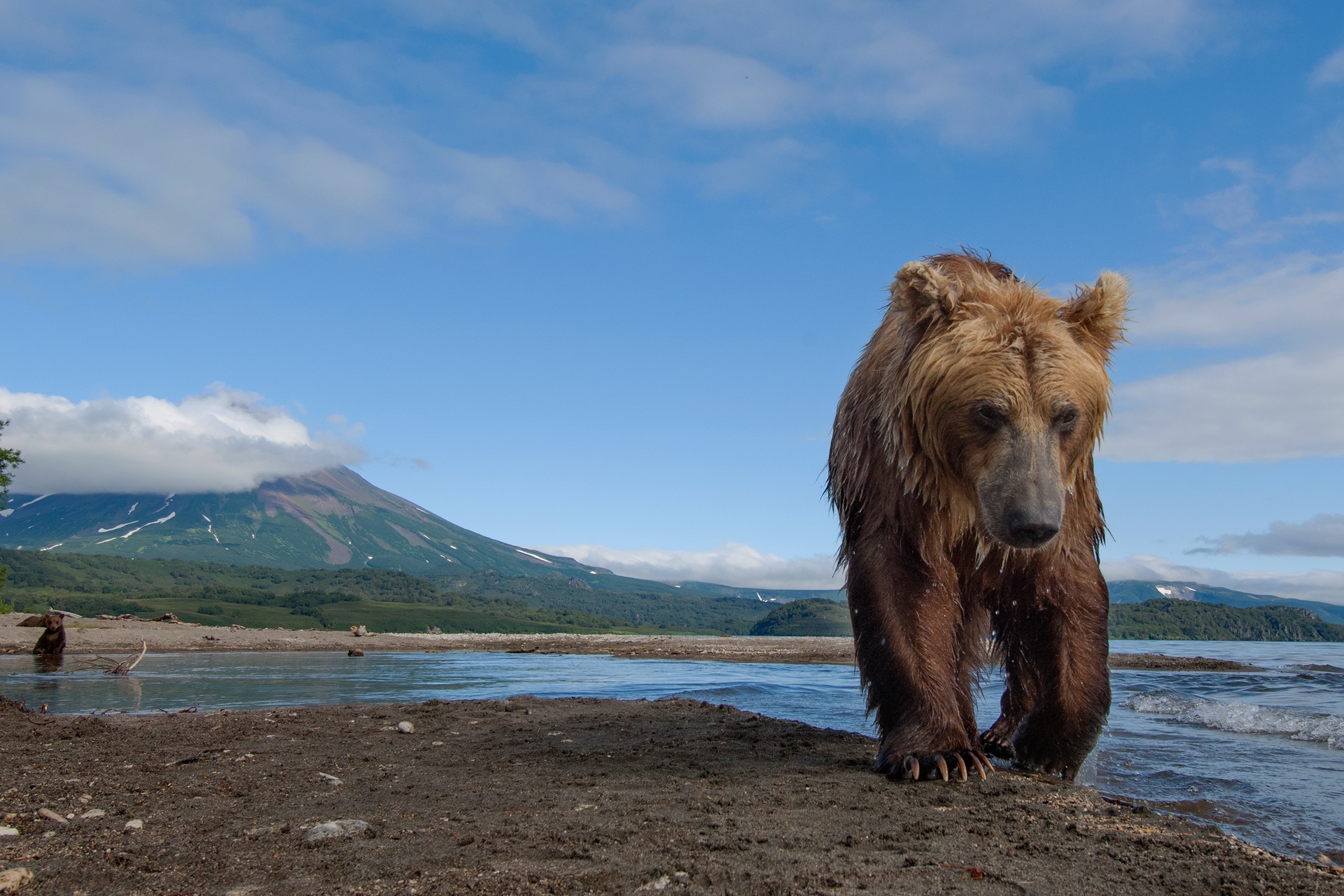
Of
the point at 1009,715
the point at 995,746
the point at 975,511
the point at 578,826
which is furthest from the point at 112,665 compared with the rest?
the point at 975,511

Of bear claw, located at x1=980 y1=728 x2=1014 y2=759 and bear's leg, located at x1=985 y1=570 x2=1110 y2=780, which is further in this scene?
bear claw, located at x1=980 y1=728 x2=1014 y2=759

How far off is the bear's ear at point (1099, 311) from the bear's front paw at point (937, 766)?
2496 millimetres

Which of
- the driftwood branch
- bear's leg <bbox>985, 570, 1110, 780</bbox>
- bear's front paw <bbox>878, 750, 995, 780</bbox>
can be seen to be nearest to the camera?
bear's front paw <bbox>878, 750, 995, 780</bbox>

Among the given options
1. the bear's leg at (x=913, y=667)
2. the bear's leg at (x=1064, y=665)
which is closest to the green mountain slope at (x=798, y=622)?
the bear's leg at (x=1064, y=665)

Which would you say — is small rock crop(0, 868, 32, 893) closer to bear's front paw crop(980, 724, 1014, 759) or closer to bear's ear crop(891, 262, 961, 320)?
bear's ear crop(891, 262, 961, 320)

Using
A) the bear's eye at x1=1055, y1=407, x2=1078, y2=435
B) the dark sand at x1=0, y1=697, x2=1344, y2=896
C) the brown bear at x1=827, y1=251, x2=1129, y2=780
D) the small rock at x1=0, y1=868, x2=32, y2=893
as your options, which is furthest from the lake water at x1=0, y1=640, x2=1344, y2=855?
the small rock at x1=0, y1=868, x2=32, y2=893

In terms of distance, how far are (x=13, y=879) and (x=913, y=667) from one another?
451cm

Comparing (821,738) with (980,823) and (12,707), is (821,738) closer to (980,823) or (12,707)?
(980,823)

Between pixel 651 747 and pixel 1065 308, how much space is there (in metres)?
4.50

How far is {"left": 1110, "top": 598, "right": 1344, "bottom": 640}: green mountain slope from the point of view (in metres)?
86.6

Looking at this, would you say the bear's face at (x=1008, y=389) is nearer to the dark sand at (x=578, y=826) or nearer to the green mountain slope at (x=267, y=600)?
the dark sand at (x=578, y=826)

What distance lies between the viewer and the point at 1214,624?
8888 cm

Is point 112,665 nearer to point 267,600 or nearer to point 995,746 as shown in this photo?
point 995,746

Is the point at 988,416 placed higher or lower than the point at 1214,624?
higher
